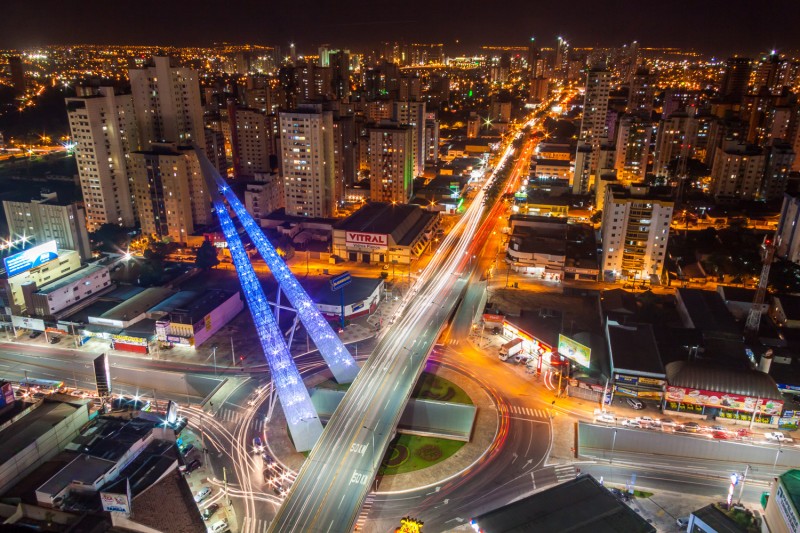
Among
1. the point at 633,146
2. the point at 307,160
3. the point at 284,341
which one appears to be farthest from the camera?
the point at 633,146

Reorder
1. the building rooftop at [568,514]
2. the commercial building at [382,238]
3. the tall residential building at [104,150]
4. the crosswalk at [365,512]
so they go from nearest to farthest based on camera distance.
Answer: the building rooftop at [568,514], the crosswalk at [365,512], the commercial building at [382,238], the tall residential building at [104,150]

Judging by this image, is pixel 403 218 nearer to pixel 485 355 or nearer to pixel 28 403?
pixel 485 355

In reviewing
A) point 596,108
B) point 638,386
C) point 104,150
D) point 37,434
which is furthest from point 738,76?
point 37,434

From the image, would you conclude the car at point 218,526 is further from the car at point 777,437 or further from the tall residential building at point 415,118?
the tall residential building at point 415,118

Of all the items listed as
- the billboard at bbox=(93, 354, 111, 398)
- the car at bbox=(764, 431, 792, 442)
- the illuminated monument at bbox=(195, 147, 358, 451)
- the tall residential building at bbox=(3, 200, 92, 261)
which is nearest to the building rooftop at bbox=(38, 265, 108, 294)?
the tall residential building at bbox=(3, 200, 92, 261)

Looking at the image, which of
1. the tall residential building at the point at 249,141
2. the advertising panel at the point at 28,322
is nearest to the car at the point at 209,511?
the advertising panel at the point at 28,322

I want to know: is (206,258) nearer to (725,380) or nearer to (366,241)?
(366,241)
